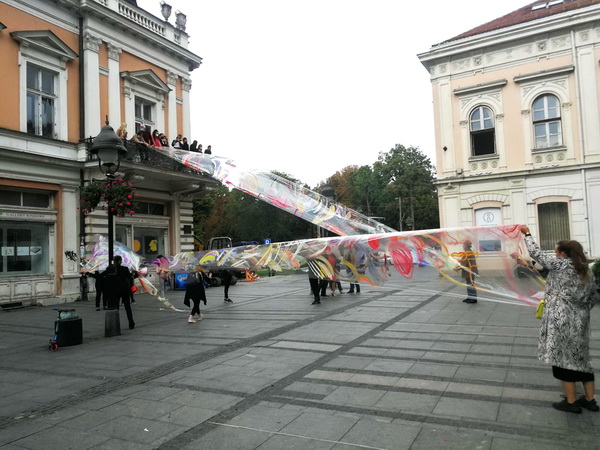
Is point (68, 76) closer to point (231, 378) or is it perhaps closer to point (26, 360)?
point (26, 360)

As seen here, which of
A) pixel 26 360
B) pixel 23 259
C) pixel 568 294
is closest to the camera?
pixel 568 294

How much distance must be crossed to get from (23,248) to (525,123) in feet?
79.6

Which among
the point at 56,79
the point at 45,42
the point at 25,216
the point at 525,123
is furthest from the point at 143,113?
the point at 525,123

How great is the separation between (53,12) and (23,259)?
10.2 meters

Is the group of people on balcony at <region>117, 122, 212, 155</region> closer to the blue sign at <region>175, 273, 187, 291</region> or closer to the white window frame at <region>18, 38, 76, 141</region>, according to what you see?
the white window frame at <region>18, 38, 76, 141</region>

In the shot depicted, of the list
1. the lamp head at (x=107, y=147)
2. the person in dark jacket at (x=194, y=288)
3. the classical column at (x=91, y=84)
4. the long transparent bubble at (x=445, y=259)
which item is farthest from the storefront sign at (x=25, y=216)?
the long transparent bubble at (x=445, y=259)

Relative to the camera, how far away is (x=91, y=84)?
19.6 meters

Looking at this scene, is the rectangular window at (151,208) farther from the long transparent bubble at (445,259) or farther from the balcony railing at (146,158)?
the long transparent bubble at (445,259)

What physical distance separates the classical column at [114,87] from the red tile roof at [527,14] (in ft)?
58.6

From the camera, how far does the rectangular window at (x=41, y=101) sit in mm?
17875

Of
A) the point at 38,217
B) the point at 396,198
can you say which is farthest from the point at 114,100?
the point at 396,198

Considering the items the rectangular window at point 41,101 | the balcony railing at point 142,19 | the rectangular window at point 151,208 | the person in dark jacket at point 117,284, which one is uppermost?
the balcony railing at point 142,19

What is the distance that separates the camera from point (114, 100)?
2069 cm

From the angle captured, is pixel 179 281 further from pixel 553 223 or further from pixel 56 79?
pixel 553 223
